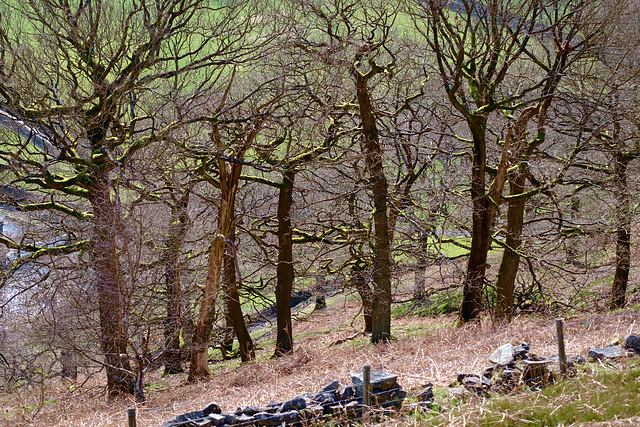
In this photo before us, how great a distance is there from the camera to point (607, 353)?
6672 mm

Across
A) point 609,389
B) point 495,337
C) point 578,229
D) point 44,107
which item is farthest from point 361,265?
point 609,389

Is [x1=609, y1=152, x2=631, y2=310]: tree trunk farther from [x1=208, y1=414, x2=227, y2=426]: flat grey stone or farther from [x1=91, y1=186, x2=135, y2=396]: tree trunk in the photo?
[x1=91, y1=186, x2=135, y2=396]: tree trunk

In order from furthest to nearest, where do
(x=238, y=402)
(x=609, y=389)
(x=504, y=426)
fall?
(x=238, y=402) → (x=609, y=389) → (x=504, y=426)

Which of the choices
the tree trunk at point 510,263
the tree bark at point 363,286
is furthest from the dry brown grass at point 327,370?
the tree bark at point 363,286

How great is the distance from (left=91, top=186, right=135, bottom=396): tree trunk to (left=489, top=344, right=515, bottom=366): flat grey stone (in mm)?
5750

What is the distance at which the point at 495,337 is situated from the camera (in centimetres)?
913

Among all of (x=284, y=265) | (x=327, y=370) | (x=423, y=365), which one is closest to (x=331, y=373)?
(x=327, y=370)

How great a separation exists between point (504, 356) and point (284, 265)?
8283 millimetres

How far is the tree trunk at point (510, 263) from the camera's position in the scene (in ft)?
41.5

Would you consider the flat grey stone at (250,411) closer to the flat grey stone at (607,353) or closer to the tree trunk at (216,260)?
the flat grey stone at (607,353)

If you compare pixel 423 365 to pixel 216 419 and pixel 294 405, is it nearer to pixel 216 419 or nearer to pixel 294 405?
pixel 294 405

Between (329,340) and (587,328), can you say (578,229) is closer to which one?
(587,328)

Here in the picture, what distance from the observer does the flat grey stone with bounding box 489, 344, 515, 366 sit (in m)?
6.46

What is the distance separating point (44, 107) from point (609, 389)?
9553mm
